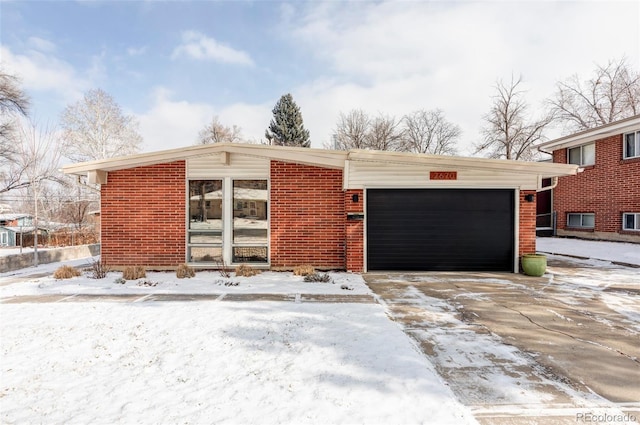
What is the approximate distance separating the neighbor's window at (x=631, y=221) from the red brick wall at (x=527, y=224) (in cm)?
777

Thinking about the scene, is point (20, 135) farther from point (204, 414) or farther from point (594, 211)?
point (594, 211)

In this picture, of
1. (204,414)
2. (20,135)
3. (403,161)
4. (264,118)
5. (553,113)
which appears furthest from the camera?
(264,118)

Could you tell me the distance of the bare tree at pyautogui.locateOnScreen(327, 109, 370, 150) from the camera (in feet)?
113

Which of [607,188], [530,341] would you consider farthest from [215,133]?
[530,341]

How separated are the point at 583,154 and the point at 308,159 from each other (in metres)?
13.8

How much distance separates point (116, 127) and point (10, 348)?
2426cm

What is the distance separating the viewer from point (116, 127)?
23344mm

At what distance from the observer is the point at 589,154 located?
547 inches

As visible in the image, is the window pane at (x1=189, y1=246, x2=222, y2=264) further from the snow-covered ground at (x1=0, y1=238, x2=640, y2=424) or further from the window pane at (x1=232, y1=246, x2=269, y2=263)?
the snow-covered ground at (x1=0, y1=238, x2=640, y2=424)

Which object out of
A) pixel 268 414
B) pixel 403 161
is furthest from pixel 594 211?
pixel 268 414

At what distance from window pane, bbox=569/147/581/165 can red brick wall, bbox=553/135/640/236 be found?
0.80m

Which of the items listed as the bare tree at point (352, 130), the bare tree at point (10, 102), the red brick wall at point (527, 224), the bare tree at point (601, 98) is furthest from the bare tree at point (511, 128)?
the bare tree at point (10, 102)

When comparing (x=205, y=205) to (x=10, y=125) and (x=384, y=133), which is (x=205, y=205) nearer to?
(x=10, y=125)

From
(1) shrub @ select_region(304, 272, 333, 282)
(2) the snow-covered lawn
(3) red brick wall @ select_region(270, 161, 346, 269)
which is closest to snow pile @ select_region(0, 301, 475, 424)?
(2) the snow-covered lawn
